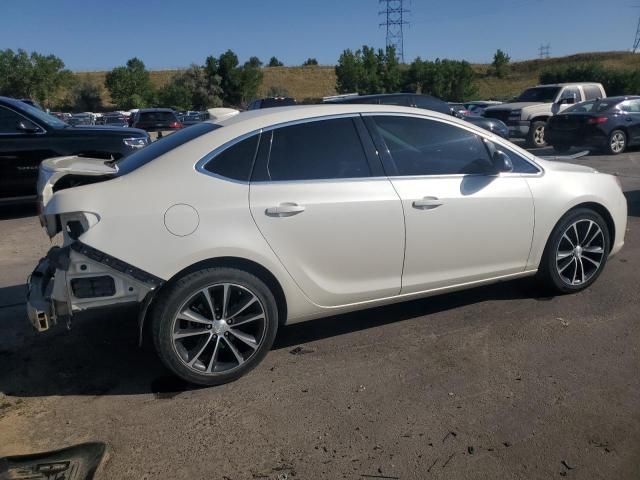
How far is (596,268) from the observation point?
4.85 meters

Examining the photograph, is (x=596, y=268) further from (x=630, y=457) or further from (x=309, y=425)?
(x=309, y=425)

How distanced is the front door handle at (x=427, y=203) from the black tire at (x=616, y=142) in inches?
511

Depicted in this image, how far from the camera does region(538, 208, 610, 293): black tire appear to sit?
15.1 feet

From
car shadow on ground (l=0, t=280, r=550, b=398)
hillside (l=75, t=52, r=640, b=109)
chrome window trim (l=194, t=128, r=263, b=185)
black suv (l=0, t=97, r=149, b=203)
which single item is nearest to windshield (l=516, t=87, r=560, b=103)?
black suv (l=0, t=97, r=149, b=203)

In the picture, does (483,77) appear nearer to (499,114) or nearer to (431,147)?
(499,114)

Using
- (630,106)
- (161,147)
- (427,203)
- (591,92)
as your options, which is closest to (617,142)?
(630,106)

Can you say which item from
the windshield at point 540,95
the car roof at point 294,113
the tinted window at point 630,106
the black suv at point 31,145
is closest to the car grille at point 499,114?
the windshield at point 540,95

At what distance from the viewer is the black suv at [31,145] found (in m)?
8.27

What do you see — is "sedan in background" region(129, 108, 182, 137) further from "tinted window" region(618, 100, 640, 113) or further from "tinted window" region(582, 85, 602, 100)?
"tinted window" region(618, 100, 640, 113)

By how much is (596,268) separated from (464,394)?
2.19 metres

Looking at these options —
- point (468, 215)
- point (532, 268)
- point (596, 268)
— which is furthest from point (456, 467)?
point (596, 268)

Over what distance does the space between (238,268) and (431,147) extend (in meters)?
1.71

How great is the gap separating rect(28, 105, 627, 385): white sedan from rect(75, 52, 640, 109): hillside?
53623 mm

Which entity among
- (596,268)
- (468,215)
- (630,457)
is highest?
(468,215)
